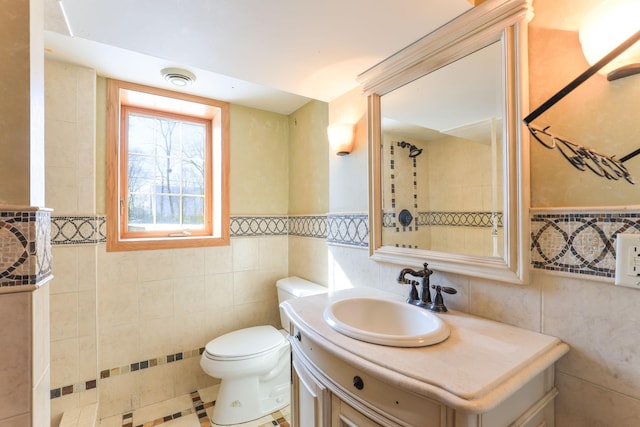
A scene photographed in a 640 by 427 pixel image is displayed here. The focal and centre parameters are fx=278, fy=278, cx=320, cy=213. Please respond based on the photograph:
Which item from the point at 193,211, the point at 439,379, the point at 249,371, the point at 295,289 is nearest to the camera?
the point at 439,379

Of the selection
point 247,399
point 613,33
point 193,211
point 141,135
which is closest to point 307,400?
point 247,399

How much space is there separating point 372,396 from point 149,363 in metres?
1.77

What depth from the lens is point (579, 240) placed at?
0.77m

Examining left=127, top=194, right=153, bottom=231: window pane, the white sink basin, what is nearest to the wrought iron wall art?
the white sink basin

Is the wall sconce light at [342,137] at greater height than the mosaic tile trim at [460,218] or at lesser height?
greater

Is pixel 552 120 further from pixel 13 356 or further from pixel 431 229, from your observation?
pixel 13 356

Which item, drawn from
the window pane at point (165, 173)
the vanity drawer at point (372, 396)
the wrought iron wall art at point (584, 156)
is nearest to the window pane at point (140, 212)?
the window pane at point (165, 173)

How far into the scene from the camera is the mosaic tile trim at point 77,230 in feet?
5.13

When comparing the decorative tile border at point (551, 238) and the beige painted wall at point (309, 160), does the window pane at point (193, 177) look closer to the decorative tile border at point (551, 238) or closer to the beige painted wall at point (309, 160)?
Result: the beige painted wall at point (309, 160)

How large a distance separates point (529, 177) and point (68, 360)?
2.39 meters

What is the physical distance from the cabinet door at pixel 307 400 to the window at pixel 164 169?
128cm

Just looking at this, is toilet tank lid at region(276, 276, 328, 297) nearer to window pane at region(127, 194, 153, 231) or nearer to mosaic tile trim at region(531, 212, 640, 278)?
window pane at region(127, 194, 153, 231)

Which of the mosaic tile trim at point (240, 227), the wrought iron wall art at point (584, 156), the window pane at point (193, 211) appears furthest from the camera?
the window pane at point (193, 211)

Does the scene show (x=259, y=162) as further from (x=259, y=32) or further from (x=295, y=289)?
(x=259, y=32)
